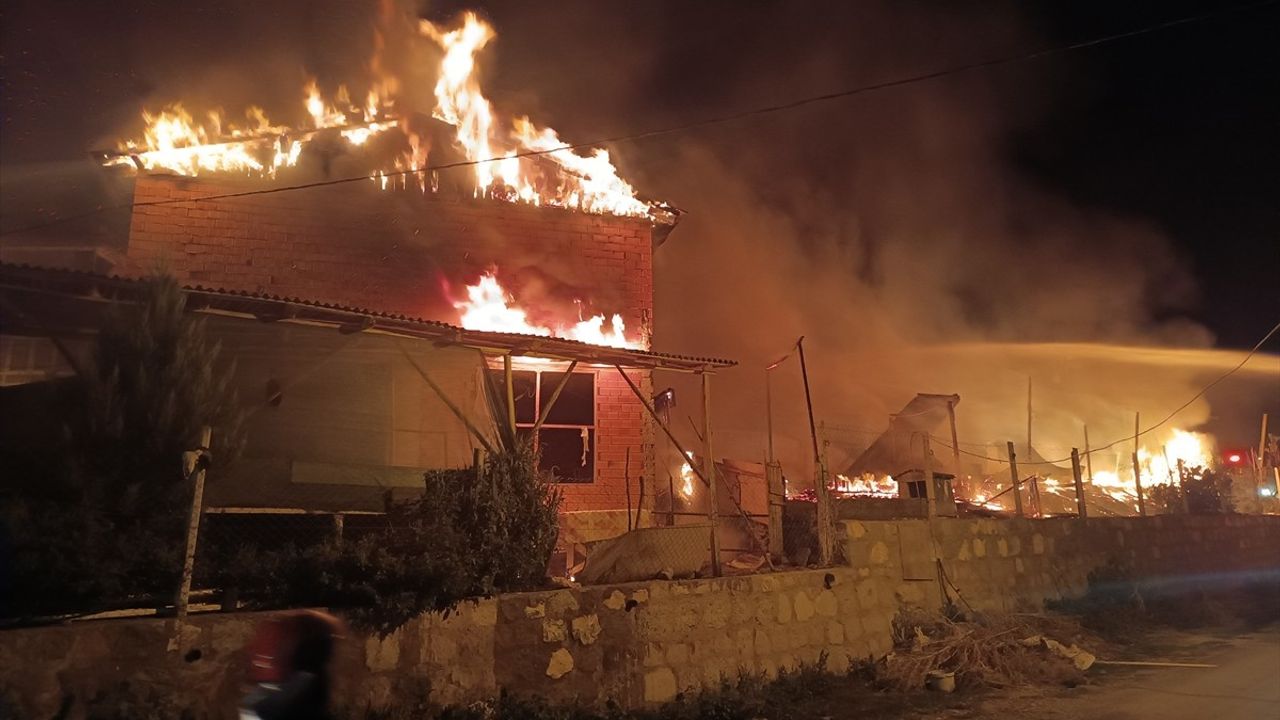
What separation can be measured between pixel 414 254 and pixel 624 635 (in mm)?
8445

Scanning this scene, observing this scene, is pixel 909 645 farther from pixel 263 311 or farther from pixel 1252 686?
pixel 263 311

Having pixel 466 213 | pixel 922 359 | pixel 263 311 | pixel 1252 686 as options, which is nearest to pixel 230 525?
pixel 263 311

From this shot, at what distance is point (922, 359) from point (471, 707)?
29.5m

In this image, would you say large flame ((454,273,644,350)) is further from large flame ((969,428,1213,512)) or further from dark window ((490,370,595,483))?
large flame ((969,428,1213,512))

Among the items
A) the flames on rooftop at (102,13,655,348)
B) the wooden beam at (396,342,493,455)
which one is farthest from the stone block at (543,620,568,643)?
the flames on rooftop at (102,13,655,348)

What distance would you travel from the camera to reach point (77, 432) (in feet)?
19.0

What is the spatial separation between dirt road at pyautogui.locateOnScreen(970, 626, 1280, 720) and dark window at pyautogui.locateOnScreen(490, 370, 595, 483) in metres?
A: 7.36

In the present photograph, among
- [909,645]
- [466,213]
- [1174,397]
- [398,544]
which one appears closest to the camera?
[398,544]

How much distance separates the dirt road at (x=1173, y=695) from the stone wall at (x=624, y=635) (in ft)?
6.46

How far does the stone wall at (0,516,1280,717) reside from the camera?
4.93 meters

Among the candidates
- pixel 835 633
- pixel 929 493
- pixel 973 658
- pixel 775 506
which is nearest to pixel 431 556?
pixel 775 506

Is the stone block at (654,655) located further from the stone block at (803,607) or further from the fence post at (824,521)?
the fence post at (824,521)

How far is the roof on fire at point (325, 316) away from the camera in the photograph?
6602 millimetres

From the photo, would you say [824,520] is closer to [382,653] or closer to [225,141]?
[382,653]
